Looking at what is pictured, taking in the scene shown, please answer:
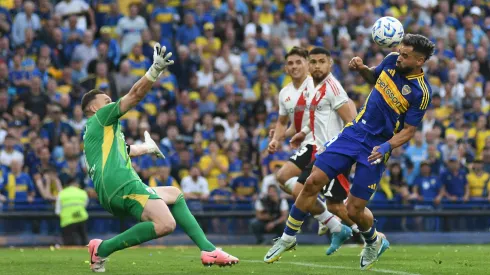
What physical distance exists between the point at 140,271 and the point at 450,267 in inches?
135

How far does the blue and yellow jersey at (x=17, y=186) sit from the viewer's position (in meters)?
18.7

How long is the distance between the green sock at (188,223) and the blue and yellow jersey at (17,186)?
9.20m

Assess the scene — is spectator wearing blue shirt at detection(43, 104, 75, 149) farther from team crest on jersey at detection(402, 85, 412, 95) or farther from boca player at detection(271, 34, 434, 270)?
team crest on jersey at detection(402, 85, 412, 95)

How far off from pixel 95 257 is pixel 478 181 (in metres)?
12.1

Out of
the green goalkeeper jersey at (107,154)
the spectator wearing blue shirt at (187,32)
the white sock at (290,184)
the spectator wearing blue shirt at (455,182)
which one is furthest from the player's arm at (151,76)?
the spectator wearing blue shirt at (187,32)

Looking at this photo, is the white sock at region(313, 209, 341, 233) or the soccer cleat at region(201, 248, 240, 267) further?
the white sock at region(313, 209, 341, 233)

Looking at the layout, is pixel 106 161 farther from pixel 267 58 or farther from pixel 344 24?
pixel 344 24

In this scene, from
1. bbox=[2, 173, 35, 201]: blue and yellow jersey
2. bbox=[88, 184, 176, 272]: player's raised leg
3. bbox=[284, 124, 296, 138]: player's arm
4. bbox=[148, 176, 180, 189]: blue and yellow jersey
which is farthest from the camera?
bbox=[148, 176, 180, 189]: blue and yellow jersey

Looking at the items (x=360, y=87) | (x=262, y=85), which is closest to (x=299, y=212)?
(x=262, y=85)

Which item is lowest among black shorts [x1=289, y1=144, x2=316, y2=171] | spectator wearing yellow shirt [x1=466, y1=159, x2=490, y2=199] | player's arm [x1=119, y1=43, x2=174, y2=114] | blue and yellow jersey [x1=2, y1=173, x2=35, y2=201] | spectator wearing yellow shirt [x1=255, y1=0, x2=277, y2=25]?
spectator wearing yellow shirt [x1=466, y1=159, x2=490, y2=199]

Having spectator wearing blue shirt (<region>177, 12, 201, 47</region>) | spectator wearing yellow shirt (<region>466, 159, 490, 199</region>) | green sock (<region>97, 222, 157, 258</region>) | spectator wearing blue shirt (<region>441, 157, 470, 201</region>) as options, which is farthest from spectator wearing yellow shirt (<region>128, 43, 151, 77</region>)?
green sock (<region>97, 222, 157, 258</region>)

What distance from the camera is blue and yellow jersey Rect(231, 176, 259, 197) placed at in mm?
19969

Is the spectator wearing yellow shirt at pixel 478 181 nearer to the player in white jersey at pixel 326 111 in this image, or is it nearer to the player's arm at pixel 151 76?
the player in white jersey at pixel 326 111

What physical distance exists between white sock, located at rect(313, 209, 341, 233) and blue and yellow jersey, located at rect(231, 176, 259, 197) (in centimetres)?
627
